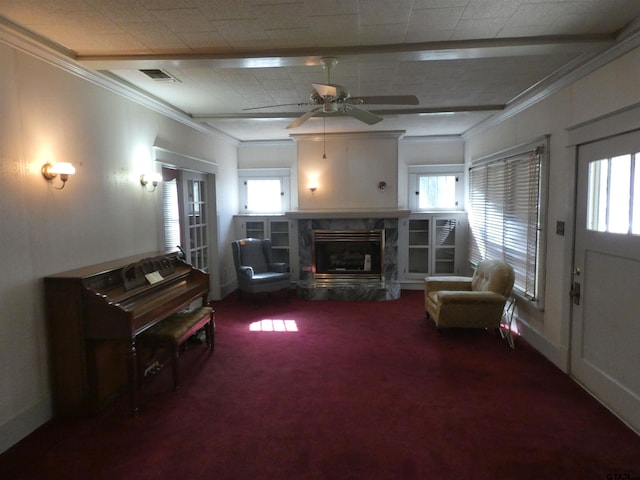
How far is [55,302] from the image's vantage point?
103 inches

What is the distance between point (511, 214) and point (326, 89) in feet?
9.53

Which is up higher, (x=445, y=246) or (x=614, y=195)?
(x=614, y=195)

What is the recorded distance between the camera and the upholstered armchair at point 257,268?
5551mm

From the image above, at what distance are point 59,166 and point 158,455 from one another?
2017mm

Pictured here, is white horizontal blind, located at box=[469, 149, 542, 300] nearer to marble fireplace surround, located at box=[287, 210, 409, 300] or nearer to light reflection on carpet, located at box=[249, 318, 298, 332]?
marble fireplace surround, located at box=[287, 210, 409, 300]

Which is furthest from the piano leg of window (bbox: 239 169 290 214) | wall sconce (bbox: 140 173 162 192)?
window (bbox: 239 169 290 214)

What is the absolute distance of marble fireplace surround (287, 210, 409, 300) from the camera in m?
5.89

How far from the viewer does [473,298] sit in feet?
13.2

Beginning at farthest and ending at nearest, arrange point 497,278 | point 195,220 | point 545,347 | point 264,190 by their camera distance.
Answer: point 264,190 → point 195,220 → point 497,278 → point 545,347

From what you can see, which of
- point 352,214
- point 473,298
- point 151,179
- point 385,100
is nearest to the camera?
point 385,100

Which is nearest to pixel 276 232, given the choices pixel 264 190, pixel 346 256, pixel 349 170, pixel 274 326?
pixel 264 190

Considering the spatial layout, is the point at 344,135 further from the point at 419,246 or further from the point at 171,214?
the point at 171,214

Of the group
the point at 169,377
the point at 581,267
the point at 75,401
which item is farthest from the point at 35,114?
the point at 581,267

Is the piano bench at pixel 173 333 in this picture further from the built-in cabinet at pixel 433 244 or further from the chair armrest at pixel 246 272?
the built-in cabinet at pixel 433 244
